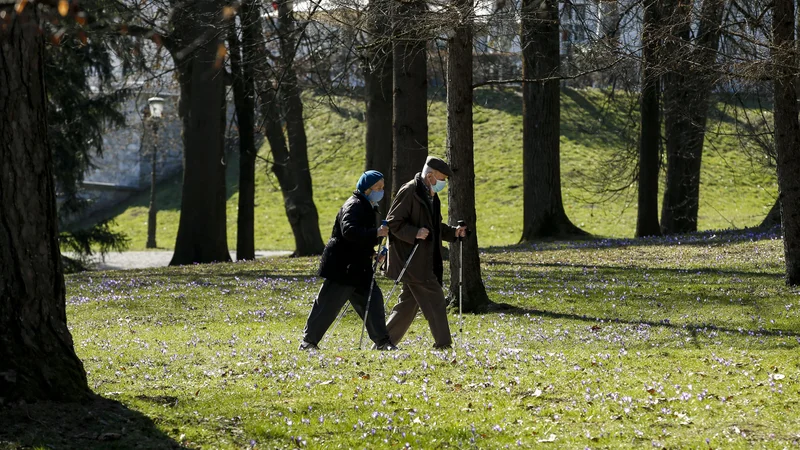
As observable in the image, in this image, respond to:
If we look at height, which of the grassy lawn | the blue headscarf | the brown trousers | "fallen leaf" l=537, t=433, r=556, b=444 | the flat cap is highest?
the flat cap

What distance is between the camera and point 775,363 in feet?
28.9

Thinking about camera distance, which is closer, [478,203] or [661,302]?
[661,302]

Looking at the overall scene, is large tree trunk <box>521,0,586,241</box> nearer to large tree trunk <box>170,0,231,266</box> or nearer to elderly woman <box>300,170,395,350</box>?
large tree trunk <box>170,0,231,266</box>

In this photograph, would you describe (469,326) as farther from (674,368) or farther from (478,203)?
(478,203)

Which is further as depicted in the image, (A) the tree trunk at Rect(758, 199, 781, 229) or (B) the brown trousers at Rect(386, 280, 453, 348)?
(A) the tree trunk at Rect(758, 199, 781, 229)

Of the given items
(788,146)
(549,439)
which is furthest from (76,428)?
(788,146)

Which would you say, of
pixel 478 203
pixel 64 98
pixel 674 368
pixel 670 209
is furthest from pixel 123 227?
pixel 674 368

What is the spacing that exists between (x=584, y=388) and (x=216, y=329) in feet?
18.9

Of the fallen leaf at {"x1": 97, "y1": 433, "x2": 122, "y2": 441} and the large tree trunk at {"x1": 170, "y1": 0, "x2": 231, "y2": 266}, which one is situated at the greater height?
the large tree trunk at {"x1": 170, "y1": 0, "x2": 231, "y2": 266}

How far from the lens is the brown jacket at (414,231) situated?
9.12 metres

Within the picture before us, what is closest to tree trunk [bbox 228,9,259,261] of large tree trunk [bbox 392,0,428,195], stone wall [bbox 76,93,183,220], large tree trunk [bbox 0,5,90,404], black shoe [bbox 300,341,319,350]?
large tree trunk [bbox 392,0,428,195]

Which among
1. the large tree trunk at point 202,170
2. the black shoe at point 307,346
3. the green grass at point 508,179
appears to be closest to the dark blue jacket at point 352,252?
the black shoe at point 307,346

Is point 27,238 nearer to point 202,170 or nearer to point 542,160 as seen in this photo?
point 202,170

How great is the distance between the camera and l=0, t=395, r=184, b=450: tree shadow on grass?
5.72 metres
